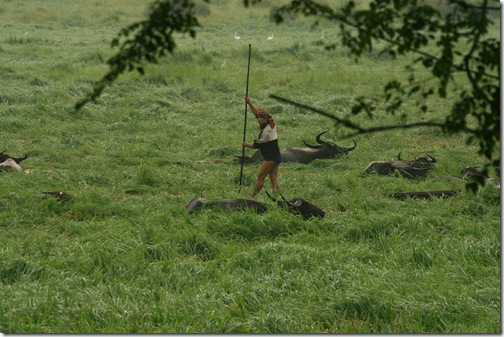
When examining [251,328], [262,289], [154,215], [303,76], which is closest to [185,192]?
[154,215]

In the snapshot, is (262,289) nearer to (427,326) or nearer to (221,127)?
(427,326)

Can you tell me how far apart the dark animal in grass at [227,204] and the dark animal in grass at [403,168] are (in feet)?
7.90

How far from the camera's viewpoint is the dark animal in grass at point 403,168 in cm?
966

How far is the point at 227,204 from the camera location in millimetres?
7816

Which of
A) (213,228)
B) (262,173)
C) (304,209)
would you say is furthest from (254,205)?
(262,173)

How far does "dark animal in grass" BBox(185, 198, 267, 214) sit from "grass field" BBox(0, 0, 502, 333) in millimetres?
155

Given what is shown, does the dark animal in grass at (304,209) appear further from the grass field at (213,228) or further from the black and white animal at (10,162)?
the black and white animal at (10,162)

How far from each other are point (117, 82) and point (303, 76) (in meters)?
4.02

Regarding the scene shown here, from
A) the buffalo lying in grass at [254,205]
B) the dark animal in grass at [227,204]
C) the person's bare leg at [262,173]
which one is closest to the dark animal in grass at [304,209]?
the buffalo lying in grass at [254,205]

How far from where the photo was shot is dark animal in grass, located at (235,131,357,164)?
10.6m

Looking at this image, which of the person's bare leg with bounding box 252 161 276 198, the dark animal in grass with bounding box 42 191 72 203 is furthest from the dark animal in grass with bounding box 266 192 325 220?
the dark animal in grass with bounding box 42 191 72 203

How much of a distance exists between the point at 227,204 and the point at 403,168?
114 inches

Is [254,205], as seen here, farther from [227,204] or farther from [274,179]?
[274,179]

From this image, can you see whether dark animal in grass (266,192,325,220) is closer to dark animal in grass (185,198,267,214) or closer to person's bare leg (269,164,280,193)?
dark animal in grass (185,198,267,214)
